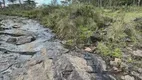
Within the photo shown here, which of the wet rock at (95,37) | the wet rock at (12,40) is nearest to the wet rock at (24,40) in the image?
the wet rock at (12,40)

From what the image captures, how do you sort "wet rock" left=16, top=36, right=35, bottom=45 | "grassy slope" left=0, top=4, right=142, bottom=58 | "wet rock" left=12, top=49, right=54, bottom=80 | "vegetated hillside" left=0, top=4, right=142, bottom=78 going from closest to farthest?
1. "wet rock" left=12, top=49, right=54, bottom=80
2. "vegetated hillside" left=0, top=4, right=142, bottom=78
3. "grassy slope" left=0, top=4, right=142, bottom=58
4. "wet rock" left=16, top=36, right=35, bottom=45

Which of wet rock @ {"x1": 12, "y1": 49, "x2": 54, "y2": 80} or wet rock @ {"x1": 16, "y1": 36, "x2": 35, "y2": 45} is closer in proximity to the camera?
wet rock @ {"x1": 12, "y1": 49, "x2": 54, "y2": 80}

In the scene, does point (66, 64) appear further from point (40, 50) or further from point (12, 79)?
point (40, 50)

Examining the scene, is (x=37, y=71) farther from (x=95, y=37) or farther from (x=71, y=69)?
(x=95, y=37)

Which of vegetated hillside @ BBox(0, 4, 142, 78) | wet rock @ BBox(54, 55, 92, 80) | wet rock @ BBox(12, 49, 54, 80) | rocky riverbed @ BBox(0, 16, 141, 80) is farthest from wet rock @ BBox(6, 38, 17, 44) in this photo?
wet rock @ BBox(54, 55, 92, 80)

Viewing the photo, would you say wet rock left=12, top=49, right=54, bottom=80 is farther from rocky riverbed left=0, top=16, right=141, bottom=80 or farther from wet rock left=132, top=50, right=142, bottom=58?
wet rock left=132, top=50, right=142, bottom=58

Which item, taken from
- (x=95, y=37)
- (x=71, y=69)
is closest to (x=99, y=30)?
(x=95, y=37)

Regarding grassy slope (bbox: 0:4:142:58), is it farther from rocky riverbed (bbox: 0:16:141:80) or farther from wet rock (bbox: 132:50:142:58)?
rocky riverbed (bbox: 0:16:141:80)

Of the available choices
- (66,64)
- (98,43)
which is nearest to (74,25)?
(98,43)

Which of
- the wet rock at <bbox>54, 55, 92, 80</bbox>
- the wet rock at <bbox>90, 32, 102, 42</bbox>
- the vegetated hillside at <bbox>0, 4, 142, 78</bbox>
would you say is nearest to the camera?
the wet rock at <bbox>54, 55, 92, 80</bbox>

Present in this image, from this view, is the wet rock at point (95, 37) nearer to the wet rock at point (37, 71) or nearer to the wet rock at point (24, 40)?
the wet rock at point (37, 71)

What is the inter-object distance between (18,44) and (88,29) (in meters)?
2.89

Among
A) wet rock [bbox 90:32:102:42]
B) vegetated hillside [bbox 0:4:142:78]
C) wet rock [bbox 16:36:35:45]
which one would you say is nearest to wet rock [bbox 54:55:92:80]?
vegetated hillside [bbox 0:4:142:78]

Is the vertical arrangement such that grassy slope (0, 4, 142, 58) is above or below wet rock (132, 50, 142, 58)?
above
